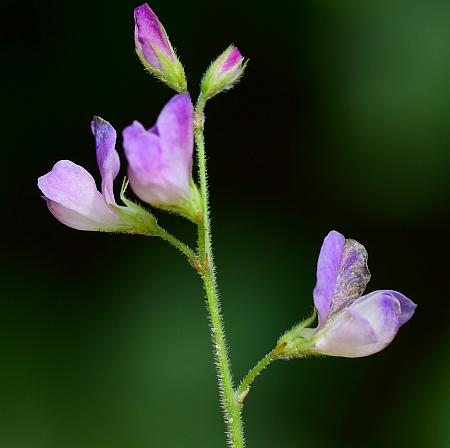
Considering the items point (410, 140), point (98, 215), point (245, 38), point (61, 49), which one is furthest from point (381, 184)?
point (98, 215)

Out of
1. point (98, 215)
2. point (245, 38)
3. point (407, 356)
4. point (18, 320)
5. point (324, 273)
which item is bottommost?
point (407, 356)

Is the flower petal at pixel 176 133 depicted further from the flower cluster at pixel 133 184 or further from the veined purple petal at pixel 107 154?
the veined purple petal at pixel 107 154

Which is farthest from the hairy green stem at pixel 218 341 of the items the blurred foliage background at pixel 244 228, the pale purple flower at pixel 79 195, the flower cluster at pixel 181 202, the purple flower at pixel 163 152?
the blurred foliage background at pixel 244 228

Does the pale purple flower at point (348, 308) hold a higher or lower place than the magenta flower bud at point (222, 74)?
lower

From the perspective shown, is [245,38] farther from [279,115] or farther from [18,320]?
[18,320]

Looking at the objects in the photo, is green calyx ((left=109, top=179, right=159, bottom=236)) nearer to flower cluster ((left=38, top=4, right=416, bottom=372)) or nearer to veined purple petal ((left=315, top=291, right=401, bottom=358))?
flower cluster ((left=38, top=4, right=416, bottom=372))

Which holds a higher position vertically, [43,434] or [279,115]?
[279,115]

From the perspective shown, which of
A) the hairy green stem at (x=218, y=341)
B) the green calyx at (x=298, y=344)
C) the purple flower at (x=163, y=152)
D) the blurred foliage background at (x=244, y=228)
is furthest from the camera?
the blurred foliage background at (x=244, y=228)

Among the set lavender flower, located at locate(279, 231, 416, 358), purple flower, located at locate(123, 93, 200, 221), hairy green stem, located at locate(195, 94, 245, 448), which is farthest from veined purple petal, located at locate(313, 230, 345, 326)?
purple flower, located at locate(123, 93, 200, 221)

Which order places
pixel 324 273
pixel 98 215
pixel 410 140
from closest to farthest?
pixel 324 273
pixel 98 215
pixel 410 140
